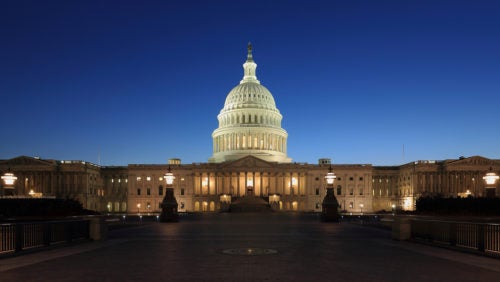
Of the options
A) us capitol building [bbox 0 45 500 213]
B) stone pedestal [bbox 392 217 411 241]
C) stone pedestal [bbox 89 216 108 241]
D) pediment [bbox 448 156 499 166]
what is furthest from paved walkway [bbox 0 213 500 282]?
pediment [bbox 448 156 499 166]

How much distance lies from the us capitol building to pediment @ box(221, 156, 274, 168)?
0.29 m

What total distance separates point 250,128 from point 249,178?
2092 centimetres

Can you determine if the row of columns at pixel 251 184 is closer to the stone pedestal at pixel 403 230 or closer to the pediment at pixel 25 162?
the pediment at pixel 25 162

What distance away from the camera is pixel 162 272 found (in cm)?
1817

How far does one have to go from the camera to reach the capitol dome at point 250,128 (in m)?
163

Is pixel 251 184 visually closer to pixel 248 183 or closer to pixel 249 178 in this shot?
pixel 248 183

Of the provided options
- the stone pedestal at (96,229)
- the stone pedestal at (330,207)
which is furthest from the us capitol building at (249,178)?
the stone pedestal at (96,229)

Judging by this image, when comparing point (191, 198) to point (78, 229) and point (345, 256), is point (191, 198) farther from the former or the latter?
point (345, 256)

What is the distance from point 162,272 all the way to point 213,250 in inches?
293

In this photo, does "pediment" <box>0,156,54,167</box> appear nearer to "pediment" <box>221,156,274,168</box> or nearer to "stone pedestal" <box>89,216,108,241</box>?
"pediment" <box>221,156,274,168</box>

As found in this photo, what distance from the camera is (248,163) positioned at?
14712 cm

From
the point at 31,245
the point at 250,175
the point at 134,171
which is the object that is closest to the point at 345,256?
the point at 31,245

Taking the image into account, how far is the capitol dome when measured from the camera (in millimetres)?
163375

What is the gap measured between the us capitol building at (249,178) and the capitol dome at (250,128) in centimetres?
32
